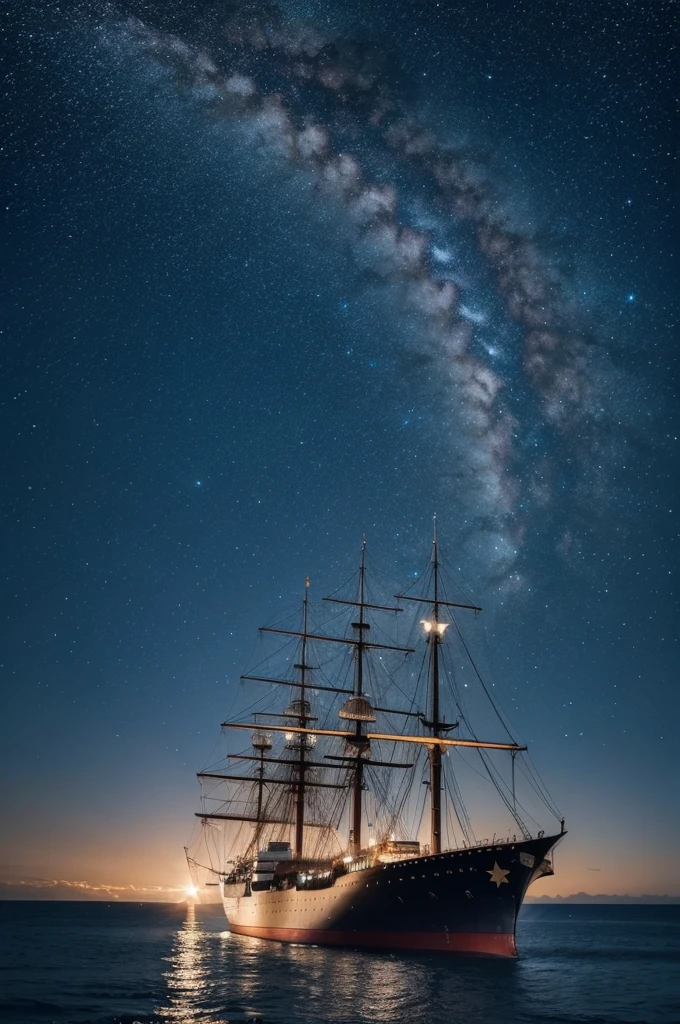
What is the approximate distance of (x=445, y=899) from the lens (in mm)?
42906

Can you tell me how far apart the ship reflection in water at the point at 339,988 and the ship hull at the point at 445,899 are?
39.5 inches

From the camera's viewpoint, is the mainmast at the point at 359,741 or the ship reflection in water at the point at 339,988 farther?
the mainmast at the point at 359,741

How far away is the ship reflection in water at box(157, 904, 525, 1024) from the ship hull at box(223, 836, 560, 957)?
3.29 feet

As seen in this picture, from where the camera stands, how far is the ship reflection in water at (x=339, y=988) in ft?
96.8

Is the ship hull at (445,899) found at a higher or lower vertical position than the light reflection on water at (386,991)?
higher

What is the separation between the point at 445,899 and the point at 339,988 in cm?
942

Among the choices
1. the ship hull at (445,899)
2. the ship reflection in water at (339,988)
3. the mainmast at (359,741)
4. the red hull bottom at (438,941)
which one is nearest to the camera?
the ship reflection in water at (339,988)

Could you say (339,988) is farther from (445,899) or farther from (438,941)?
(438,941)

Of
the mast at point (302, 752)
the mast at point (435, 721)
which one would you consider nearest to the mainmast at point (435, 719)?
the mast at point (435, 721)

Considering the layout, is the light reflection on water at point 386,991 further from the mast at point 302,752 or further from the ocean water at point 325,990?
the mast at point 302,752

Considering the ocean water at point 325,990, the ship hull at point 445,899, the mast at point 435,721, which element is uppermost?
the mast at point 435,721

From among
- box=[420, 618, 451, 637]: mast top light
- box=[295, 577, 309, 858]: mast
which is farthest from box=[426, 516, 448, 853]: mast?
box=[295, 577, 309, 858]: mast

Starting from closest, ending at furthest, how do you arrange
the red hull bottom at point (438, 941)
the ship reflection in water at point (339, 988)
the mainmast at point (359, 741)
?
the ship reflection in water at point (339, 988) → the red hull bottom at point (438, 941) → the mainmast at point (359, 741)

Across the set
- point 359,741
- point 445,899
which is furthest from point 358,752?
point 445,899
